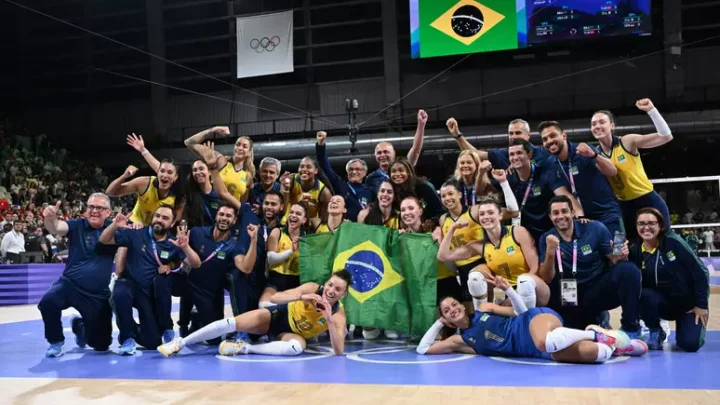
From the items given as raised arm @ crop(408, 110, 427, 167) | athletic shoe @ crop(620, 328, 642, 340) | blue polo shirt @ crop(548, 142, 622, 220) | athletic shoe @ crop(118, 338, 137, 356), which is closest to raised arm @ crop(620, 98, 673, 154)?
blue polo shirt @ crop(548, 142, 622, 220)

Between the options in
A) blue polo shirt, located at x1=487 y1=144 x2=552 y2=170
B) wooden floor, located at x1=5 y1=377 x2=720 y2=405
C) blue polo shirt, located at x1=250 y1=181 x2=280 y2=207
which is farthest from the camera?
blue polo shirt, located at x1=250 y1=181 x2=280 y2=207

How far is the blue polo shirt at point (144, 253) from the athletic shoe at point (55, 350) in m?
0.94

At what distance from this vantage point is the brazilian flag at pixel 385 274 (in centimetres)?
662

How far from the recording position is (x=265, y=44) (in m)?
21.5

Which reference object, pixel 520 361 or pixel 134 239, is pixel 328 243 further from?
pixel 520 361

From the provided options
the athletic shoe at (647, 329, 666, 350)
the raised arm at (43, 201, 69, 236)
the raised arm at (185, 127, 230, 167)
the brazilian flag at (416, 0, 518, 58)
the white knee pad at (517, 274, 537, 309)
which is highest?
the brazilian flag at (416, 0, 518, 58)

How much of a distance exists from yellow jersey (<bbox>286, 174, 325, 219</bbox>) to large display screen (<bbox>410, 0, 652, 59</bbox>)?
11.7m

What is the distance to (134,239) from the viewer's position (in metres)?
6.56

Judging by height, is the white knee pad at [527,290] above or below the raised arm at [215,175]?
below

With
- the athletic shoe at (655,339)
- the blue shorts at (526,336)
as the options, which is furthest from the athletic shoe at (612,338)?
the athletic shoe at (655,339)

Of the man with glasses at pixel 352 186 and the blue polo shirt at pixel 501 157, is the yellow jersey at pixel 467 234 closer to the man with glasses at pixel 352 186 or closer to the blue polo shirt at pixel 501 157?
the blue polo shirt at pixel 501 157

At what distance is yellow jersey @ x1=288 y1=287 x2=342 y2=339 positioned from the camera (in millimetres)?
6219

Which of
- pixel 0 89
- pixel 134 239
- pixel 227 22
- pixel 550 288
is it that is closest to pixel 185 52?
pixel 227 22

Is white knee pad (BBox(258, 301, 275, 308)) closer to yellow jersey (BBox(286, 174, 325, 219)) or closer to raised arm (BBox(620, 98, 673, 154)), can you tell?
yellow jersey (BBox(286, 174, 325, 219))
